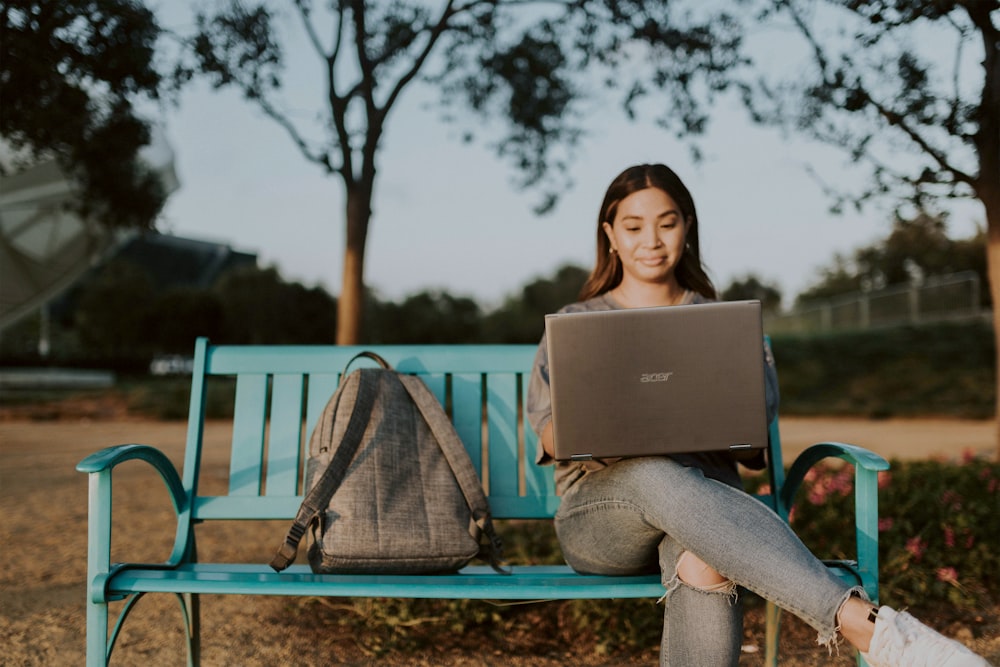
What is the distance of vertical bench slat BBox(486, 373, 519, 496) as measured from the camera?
2.87 metres

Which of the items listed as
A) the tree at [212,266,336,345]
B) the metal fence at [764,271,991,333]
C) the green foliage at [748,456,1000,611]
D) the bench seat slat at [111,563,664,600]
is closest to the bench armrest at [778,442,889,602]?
the bench seat slat at [111,563,664,600]

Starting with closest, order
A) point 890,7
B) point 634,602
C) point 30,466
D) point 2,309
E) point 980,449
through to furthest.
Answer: point 634,602 < point 890,7 < point 30,466 < point 980,449 < point 2,309

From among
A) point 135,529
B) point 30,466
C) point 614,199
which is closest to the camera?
point 614,199

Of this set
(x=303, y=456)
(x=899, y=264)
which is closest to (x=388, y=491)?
(x=303, y=456)

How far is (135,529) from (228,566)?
115 inches

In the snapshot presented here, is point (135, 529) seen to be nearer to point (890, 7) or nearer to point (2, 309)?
point (890, 7)

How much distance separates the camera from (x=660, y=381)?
6.81 ft

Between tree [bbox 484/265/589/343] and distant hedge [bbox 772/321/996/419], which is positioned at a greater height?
tree [bbox 484/265/589/343]

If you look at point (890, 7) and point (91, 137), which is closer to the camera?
point (890, 7)

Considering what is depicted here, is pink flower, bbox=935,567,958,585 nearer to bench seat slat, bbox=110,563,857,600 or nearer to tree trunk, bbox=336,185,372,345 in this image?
bench seat slat, bbox=110,563,857,600

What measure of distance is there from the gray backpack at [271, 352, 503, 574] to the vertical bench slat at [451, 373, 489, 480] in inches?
11.9

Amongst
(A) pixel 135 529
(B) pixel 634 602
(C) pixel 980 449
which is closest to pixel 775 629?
(B) pixel 634 602

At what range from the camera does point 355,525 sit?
2.31 meters

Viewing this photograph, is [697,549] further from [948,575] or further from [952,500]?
[952,500]
